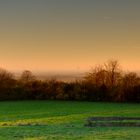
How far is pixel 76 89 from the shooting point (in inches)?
3302

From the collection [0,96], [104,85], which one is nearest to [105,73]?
[104,85]

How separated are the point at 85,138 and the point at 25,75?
2733 inches

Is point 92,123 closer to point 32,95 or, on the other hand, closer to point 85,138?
point 85,138

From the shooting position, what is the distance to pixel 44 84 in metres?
84.8

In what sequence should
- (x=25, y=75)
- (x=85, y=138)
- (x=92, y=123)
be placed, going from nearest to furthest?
(x=85, y=138), (x=92, y=123), (x=25, y=75)

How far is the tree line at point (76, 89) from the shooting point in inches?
3282

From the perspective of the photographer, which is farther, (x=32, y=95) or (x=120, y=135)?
(x=32, y=95)

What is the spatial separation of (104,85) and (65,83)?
746 cm

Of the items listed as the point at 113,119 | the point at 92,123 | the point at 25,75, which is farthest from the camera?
the point at 25,75

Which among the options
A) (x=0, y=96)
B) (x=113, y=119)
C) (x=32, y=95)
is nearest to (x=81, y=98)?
(x=32, y=95)

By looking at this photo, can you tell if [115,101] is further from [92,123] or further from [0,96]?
[92,123]

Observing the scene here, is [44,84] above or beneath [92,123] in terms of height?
above

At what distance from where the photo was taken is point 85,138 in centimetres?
2027

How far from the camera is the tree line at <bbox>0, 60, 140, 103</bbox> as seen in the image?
83.4m
